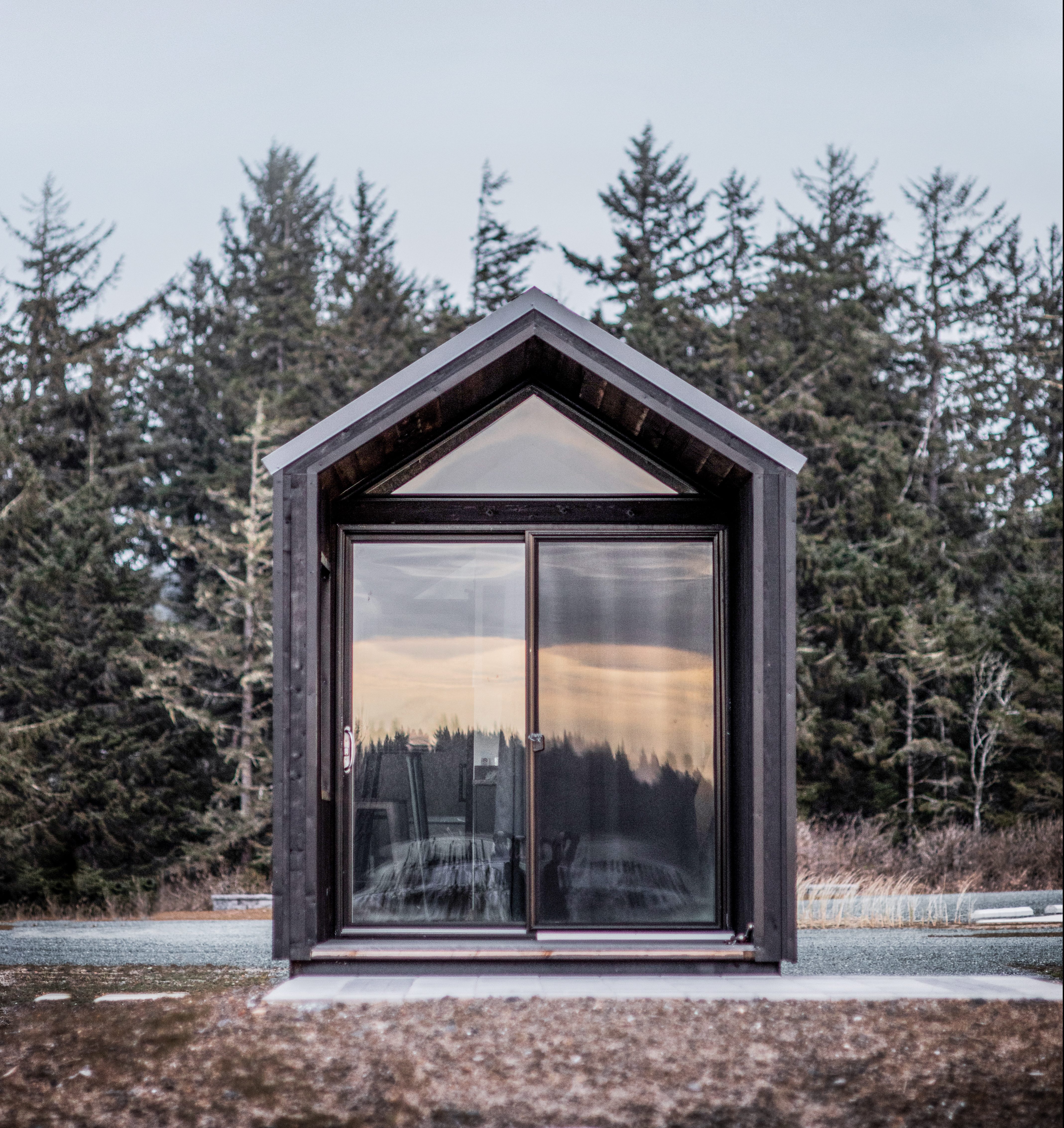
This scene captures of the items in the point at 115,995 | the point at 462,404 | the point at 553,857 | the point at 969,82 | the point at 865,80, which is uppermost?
the point at 865,80

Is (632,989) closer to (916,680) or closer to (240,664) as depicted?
(240,664)

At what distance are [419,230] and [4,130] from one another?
1262 cm

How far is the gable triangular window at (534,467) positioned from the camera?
6.24 meters

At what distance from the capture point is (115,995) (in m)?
6.12

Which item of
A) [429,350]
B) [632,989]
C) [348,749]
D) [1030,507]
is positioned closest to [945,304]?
[1030,507]

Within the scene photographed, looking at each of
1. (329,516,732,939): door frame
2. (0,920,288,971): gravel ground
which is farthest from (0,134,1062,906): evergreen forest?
(329,516,732,939): door frame

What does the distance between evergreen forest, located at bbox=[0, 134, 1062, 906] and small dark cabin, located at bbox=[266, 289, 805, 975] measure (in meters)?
10.9

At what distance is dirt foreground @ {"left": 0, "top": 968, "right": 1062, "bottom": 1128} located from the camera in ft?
14.7

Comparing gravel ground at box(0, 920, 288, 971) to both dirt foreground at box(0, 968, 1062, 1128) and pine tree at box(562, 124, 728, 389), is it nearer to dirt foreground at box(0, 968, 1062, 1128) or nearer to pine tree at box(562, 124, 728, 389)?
dirt foreground at box(0, 968, 1062, 1128)

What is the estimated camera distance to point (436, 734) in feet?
20.2

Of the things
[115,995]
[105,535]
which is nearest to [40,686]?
A: [105,535]

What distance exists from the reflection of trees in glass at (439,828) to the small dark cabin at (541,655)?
0.01 m

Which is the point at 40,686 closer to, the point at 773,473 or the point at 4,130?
the point at 4,130

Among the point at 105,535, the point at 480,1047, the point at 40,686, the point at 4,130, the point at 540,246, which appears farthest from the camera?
the point at 540,246
